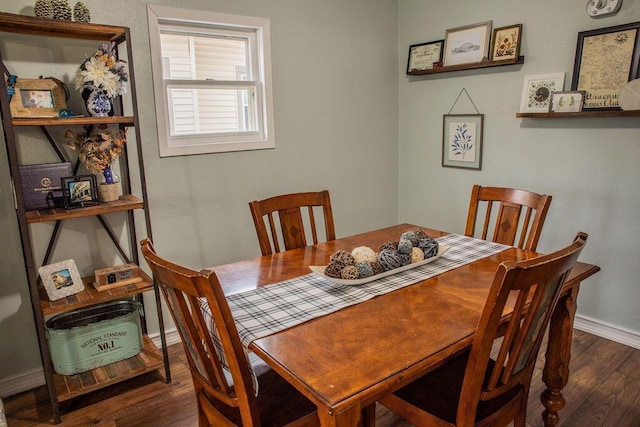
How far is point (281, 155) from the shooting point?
10.0ft

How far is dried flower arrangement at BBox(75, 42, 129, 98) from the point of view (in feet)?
6.70

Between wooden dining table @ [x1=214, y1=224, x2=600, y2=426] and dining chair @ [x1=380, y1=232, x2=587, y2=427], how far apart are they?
9 cm

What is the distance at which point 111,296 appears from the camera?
2.12m

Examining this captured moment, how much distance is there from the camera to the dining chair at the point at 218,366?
113 cm

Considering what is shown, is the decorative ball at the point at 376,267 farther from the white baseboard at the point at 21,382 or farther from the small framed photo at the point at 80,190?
the white baseboard at the point at 21,382

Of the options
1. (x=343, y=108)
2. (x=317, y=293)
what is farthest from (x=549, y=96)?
(x=317, y=293)

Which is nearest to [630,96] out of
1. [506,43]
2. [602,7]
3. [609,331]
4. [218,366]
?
[602,7]

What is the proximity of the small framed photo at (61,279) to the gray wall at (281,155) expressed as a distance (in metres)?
0.23

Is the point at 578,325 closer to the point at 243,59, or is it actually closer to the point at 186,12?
the point at 243,59

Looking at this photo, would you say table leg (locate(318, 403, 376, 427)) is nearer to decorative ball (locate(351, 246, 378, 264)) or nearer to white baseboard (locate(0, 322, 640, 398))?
decorative ball (locate(351, 246, 378, 264))

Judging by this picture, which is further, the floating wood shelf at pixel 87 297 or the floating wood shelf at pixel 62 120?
the floating wood shelf at pixel 87 297

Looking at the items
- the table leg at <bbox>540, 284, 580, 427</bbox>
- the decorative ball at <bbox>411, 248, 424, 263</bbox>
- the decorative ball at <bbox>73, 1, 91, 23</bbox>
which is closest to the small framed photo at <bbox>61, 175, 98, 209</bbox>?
the decorative ball at <bbox>73, 1, 91, 23</bbox>

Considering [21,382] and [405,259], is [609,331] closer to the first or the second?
[405,259]

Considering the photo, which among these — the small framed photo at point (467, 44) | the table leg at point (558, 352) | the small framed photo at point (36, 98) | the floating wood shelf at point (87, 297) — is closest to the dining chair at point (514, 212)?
the table leg at point (558, 352)
